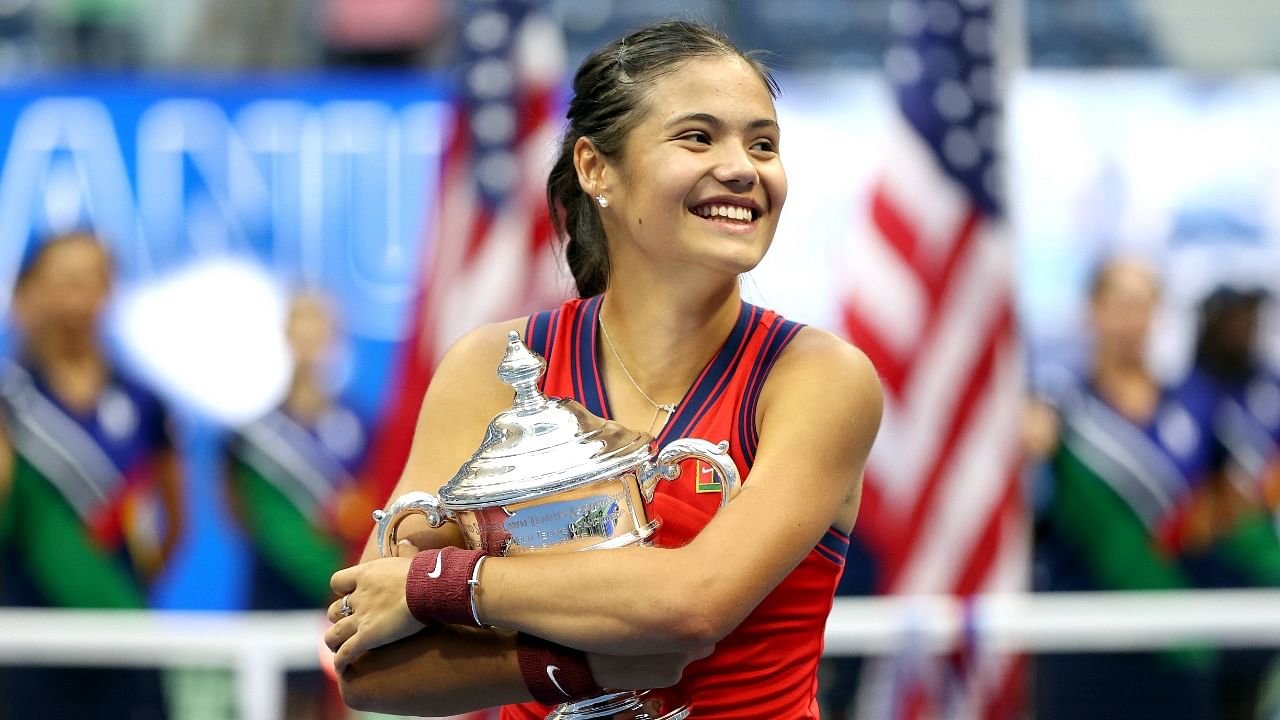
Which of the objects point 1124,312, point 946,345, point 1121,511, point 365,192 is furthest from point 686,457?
point 365,192

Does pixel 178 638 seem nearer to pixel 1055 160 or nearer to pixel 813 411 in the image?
pixel 813 411

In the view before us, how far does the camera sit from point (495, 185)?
4.63 meters

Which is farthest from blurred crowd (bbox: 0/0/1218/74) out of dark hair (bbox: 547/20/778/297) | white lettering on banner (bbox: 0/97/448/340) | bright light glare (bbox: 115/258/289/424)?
dark hair (bbox: 547/20/778/297)

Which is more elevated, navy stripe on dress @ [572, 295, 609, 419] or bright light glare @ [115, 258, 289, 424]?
bright light glare @ [115, 258, 289, 424]

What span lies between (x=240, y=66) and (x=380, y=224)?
3.86 ft

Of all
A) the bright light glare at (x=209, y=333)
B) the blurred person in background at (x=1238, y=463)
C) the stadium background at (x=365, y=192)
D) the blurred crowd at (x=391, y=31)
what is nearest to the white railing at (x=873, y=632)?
the blurred person in background at (x=1238, y=463)

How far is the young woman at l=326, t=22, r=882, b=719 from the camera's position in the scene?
5.10ft

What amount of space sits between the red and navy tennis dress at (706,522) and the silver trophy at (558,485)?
A: 0.08 m

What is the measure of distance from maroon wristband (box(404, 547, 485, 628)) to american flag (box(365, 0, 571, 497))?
3017 mm

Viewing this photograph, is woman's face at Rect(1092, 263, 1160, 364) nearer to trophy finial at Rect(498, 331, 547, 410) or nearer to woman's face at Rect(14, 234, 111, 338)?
woman's face at Rect(14, 234, 111, 338)

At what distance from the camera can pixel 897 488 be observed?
4.45m

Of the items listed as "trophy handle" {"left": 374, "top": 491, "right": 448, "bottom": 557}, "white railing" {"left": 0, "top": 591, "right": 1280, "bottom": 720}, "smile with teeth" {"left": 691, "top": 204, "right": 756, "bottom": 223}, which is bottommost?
"white railing" {"left": 0, "top": 591, "right": 1280, "bottom": 720}

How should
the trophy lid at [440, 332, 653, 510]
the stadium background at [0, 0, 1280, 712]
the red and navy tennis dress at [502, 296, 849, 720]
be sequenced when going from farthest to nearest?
the stadium background at [0, 0, 1280, 712] < the red and navy tennis dress at [502, 296, 849, 720] < the trophy lid at [440, 332, 653, 510]

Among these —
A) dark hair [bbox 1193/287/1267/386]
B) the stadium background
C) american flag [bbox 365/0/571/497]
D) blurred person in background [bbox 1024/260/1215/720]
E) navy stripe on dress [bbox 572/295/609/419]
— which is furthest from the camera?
the stadium background
